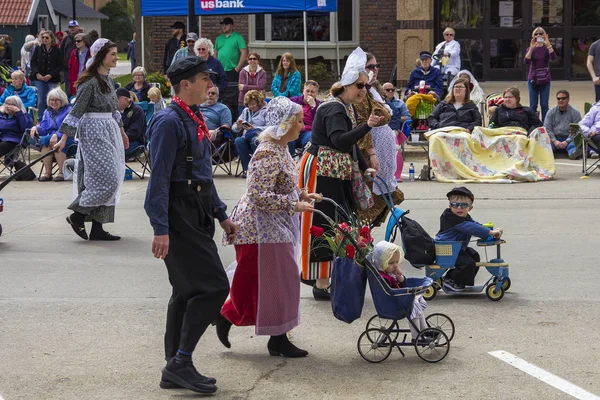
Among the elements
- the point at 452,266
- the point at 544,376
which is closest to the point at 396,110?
the point at 452,266

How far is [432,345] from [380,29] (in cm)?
2089

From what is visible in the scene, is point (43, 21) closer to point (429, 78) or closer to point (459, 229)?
point (429, 78)

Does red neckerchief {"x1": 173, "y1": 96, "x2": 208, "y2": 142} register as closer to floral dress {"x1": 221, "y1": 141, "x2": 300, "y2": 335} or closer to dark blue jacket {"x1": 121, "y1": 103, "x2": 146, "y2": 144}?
floral dress {"x1": 221, "y1": 141, "x2": 300, "y2": 335}

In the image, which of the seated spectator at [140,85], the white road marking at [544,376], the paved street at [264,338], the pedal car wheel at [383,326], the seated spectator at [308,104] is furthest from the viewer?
the seated spectator at [140,85]

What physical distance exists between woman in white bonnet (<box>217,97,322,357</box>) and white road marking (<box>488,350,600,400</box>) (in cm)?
127

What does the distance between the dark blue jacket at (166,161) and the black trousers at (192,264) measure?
4.5 inches

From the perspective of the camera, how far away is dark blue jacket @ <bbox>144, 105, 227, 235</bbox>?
595 cm

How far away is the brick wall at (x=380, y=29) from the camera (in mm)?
26875

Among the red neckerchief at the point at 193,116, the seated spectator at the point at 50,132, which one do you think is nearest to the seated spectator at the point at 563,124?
the seated spectator at the point at 50,132

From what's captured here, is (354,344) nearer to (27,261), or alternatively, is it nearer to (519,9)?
(27,261)

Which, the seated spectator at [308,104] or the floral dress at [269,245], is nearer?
the floral dress at [269,245]

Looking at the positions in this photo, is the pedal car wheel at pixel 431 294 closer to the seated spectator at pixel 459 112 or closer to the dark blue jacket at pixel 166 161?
the dark blue jacket at pixel 166 161

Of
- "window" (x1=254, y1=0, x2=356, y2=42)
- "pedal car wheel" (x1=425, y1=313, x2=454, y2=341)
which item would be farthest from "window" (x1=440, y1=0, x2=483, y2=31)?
"pedal car wheel" (x1=425, y1=313, x2=454, y2=341)

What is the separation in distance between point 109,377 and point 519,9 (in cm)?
2195
